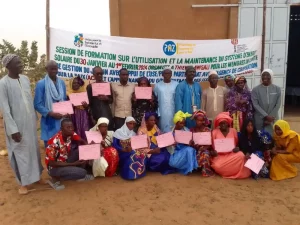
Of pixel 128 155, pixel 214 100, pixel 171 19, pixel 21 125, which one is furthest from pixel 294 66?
pixel 21 125

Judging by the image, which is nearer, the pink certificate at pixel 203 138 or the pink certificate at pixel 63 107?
the pink certificate at pixel 63 107

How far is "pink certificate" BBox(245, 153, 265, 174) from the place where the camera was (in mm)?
4426

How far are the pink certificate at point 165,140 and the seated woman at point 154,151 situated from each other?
0.10 metres

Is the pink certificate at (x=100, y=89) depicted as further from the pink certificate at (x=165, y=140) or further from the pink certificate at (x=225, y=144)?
the pink certificate at (x=225, y=144)

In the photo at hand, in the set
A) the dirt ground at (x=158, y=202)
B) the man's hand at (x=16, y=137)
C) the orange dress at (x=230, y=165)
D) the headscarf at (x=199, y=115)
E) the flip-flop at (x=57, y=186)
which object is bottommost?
the dirt ground at (x=158, y=202)

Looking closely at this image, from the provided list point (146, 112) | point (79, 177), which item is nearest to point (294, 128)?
point (146, 112)

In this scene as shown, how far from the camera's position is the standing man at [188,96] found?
5.06 metres

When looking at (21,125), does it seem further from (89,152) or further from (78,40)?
(78,40)

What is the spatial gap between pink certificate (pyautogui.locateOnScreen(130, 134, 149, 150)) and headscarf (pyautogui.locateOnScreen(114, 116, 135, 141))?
160 mm

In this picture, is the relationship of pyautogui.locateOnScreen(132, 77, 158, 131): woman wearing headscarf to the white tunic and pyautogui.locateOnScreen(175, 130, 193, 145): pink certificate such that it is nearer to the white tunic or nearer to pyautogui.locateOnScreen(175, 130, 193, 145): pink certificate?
pyautogui.locateOnScreen(175, 130, 193, 145): pink certificate

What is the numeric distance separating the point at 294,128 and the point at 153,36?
13.2 feet

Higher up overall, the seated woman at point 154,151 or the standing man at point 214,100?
the standing man at point 214,100

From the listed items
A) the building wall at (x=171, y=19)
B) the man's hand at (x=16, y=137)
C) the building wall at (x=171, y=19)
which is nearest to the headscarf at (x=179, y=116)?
the man's hand at (x=16, y=137)

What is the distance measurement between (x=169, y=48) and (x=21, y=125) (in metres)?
2.97
